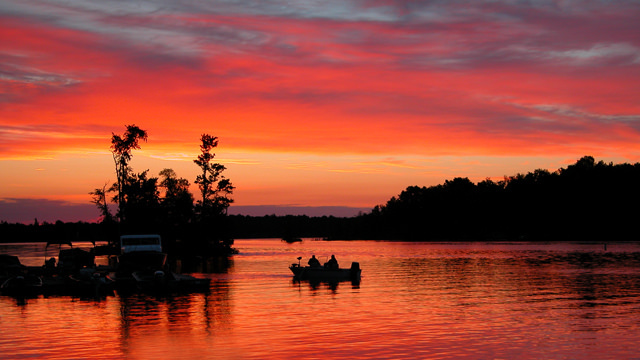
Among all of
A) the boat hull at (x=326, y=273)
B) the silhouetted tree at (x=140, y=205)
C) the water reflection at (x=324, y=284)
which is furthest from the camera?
the silhouetted tree at (x=140, y=205)

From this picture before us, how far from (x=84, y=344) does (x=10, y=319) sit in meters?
13.5

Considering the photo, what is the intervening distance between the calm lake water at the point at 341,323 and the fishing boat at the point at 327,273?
165 inches

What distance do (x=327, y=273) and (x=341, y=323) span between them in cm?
3422

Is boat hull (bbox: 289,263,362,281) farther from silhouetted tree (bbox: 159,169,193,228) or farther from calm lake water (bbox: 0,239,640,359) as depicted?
silhouetted tree (bbox: 159,169,193,228)

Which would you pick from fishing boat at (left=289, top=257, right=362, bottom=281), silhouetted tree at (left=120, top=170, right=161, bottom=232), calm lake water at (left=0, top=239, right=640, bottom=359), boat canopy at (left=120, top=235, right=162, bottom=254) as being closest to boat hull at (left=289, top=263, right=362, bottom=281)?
fishing boat at (left=289, top=257, right=362, bottom=281)

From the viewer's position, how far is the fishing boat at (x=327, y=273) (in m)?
74.4

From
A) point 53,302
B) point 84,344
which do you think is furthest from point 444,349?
point 53,302

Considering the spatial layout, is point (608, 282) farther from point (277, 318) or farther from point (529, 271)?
point (277, 318)

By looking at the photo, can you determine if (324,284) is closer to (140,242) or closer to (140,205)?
(140,242)

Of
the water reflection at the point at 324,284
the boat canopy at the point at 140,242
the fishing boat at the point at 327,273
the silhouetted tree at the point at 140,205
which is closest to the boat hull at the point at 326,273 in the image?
the fishing boat at the point at 327,273

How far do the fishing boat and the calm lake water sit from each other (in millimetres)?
4189

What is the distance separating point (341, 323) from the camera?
42.0m

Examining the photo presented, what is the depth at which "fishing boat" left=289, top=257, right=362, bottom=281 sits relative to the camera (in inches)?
2928

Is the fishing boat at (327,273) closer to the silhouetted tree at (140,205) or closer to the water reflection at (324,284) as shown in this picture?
the water reflection at (324,284)
